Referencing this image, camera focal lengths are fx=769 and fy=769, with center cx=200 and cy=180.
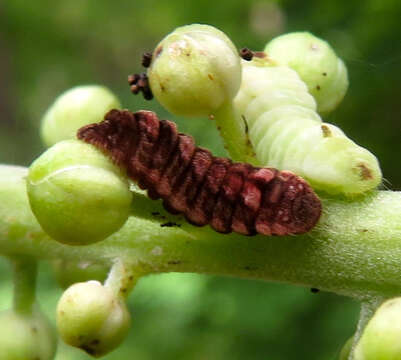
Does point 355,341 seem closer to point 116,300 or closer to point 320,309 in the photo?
point 116,300

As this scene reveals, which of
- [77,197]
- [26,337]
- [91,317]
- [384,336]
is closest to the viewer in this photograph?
[384,336]

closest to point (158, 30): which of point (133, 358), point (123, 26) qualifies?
point (123, 26)

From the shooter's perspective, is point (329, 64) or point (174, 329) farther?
point (174, 329)

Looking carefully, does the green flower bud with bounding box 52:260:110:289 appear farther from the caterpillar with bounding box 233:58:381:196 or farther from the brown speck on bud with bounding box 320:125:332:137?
the brown speck on bud with bounding box 320:125:332:137

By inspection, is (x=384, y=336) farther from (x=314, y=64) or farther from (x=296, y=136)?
(x=314, y=64)

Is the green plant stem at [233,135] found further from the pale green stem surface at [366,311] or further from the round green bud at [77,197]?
the pale green stem surface at [366,311]

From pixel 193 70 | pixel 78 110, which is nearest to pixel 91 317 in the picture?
pixel 193 70

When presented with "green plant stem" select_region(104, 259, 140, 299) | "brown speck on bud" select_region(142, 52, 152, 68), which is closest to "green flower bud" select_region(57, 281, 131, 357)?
"green plant stem" select_region(104, 259, 140, 299)
